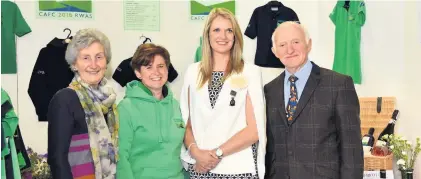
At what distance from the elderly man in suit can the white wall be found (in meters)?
2.42

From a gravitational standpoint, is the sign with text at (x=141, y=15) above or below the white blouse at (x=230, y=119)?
above

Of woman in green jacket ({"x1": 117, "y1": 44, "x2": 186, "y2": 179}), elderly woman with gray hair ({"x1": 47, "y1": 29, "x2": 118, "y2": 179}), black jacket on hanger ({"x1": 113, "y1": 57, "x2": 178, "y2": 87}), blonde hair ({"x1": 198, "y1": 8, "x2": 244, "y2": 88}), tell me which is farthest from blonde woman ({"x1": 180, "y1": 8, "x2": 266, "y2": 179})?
black jacket on hanger ({"x1": 113, "y1": 57, "x2": 178, "y2": 87})

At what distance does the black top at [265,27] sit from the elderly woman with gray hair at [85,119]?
273 cm

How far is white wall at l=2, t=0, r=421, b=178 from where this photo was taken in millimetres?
4445

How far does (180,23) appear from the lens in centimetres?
496

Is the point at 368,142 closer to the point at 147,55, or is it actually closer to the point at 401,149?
the point at 401,149

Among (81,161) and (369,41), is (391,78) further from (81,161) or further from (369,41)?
(81,161)

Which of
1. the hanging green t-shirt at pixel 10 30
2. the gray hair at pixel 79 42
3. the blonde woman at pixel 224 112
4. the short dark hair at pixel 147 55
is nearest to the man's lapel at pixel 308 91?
the blonde woman at pixel 224 112

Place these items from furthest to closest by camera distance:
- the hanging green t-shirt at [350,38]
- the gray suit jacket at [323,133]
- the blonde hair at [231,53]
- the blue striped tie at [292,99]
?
the hanging green t-shirt at [350,38] < the blonde hair at [231,53] < the blue striped tie at [292,99] < the gray suit jacket at [323,133]

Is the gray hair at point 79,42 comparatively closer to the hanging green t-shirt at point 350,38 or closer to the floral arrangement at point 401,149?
the floral arrangement at point 401,149

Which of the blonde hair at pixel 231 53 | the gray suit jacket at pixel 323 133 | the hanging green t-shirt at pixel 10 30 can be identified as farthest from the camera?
the hanging green t-shirt at pixel 10 30

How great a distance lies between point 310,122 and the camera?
97.7 inches

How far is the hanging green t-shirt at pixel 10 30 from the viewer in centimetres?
428

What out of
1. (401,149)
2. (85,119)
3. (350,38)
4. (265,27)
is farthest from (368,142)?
(85,119)
